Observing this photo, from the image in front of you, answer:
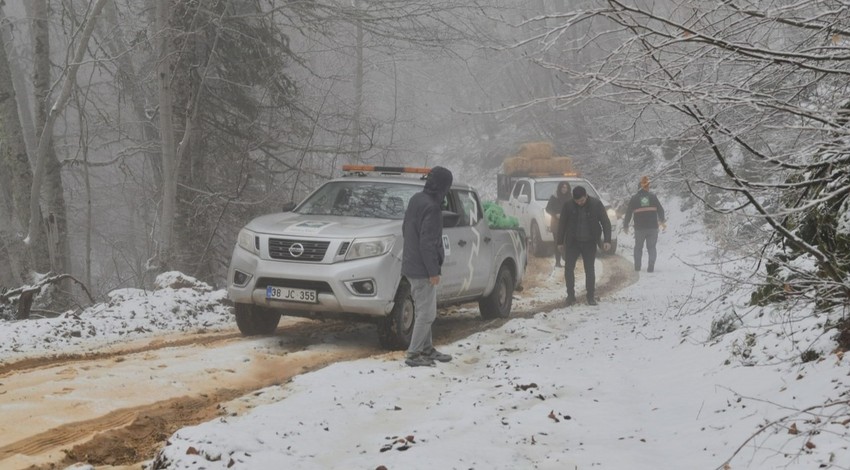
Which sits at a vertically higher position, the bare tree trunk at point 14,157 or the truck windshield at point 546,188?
the bare tree trunk at point 14,157

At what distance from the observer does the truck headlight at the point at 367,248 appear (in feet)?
25.8

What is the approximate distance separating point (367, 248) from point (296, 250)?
74 centimetres

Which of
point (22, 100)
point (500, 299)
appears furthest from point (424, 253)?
point (22, 100)

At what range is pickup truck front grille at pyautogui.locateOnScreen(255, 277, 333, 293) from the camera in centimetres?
778

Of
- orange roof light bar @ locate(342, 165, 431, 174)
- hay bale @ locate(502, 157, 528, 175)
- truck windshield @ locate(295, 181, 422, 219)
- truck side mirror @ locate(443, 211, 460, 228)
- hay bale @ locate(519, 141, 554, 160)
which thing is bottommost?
truck side mirror @ locate(443, 211, 460, 228)

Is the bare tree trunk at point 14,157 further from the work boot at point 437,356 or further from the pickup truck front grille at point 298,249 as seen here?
the work boot at point 437,356

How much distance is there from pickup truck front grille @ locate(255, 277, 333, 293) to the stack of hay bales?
837 inches

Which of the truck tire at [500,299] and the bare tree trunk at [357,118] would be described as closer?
the truck tire at [500,299]

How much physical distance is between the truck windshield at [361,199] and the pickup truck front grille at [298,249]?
43.2 inches

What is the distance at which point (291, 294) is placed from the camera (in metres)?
7.81

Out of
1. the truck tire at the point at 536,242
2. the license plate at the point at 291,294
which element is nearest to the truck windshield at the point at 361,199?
the license plate at the point at 291,294

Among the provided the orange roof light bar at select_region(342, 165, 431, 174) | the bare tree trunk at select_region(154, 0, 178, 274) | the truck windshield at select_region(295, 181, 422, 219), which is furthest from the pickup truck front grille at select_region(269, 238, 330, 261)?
the bare tree trunk at select_region(154, 0, 178, 274)

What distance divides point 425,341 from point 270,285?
1721 mm

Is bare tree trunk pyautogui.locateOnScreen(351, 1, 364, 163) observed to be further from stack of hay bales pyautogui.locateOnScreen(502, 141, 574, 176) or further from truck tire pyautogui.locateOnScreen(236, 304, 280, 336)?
truck tire pyautogui.locateOnScreen(236, 304, 280, 336)
